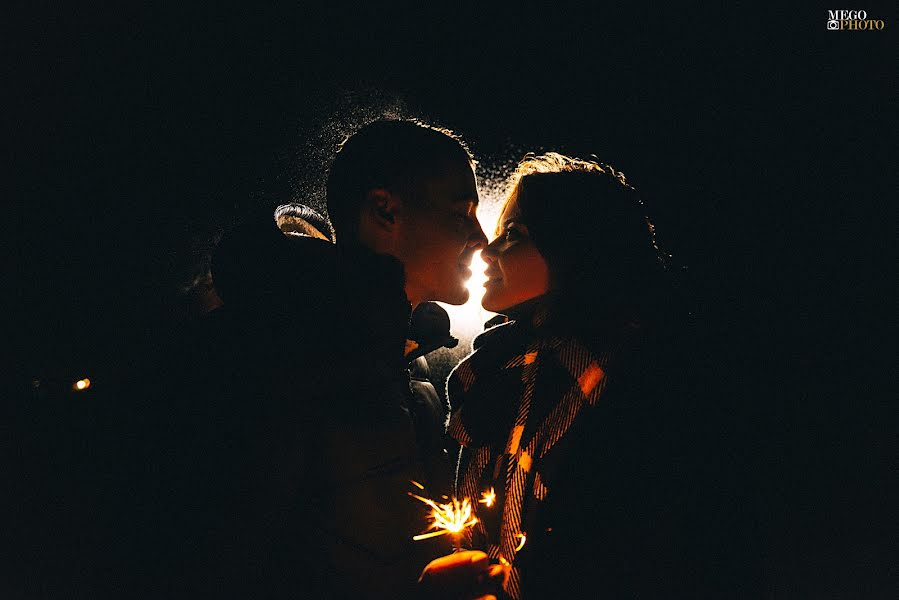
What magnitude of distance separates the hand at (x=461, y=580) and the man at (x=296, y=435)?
476mm

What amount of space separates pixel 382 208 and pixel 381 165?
0.94 ft

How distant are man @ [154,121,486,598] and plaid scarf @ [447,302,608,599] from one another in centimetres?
44

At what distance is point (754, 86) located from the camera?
4805mm

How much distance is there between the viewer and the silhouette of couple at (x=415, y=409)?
1.49 metres

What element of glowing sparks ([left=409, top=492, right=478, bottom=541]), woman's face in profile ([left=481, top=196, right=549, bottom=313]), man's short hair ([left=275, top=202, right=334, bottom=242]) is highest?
man's short hair ([left=275, top=202, right=334, bottom=242])

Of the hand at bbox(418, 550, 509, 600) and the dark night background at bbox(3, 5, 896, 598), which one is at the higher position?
the dark night background at bbox(3, 5, 896, 598)

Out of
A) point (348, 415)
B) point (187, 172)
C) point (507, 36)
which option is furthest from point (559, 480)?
point (187, 172)

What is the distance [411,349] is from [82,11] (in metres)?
5.21

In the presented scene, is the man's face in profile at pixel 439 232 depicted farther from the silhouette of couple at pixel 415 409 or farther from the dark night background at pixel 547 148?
the dark night background at pixel 547 148

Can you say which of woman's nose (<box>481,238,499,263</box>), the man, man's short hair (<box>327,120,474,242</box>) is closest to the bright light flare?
woman's nose (<box>481,238,499,263</box>)

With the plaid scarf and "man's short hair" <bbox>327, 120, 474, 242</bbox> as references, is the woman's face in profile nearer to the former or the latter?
the plaid scarf

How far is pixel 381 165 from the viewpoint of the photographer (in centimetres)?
247

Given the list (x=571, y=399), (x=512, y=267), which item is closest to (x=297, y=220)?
(x=512, y=267)

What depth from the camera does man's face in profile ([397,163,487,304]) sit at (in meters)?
2.50
